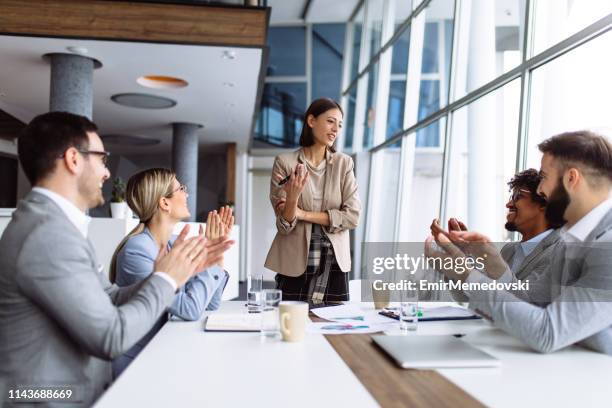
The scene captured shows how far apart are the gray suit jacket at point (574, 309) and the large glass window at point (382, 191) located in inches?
241

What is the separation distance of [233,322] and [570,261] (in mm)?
951

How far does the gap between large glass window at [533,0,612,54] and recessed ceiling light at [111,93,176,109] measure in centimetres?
495

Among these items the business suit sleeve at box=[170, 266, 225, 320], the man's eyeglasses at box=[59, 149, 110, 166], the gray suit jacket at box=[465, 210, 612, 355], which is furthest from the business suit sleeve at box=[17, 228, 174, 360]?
the gray suit jacket at box=[465, 210, 612, 355]

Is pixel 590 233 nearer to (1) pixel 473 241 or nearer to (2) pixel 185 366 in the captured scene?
(1) pixel 473 241

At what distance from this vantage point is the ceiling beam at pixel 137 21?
443 cm

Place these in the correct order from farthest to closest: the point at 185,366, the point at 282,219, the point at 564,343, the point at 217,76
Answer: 1. the point at 217,76
2. the point at 282,219
3. the point at 564,343
4. the point at 185,366

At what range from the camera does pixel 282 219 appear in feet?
7.48

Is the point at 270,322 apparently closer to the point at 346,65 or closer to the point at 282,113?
the point at 346,65

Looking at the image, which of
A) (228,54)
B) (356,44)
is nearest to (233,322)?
(228,54)

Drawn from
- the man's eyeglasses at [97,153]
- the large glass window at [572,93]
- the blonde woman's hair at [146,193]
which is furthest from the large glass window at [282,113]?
the man's eyeglasses at [97,153]

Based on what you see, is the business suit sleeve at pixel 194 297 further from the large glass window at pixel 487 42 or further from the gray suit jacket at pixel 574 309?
the large glass window at pixel 487 42

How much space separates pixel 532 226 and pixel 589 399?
1104 mm

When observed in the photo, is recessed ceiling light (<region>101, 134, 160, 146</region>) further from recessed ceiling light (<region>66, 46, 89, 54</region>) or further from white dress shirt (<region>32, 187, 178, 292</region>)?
white dress shirt (<region>32, 187, 178, 292</region>)

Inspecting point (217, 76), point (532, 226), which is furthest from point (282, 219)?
point (217, 76)
